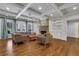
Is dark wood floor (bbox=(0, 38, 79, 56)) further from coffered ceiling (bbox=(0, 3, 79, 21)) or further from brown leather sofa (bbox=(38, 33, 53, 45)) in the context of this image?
coffered ceiling (bbox=(0, 3, 79, 21))

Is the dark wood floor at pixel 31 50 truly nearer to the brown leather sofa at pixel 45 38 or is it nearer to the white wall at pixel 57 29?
the brown leather sofa at pixel 45 38

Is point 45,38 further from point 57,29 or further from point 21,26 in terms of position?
point 21,26

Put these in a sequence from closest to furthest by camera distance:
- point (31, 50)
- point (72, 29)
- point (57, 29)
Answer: point (31, 50) < point (72, 29) < point (57, 29)

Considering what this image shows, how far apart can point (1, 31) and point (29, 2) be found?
1.26m

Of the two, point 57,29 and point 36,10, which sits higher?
point 36,10

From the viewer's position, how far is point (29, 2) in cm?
253

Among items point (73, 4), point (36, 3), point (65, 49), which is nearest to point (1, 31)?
point (36, 3)

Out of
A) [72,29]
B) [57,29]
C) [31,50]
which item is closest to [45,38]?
[57,29]

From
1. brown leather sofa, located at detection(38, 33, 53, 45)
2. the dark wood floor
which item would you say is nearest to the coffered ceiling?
brown leather sofa, located at detection(38, 33, 53, 45)

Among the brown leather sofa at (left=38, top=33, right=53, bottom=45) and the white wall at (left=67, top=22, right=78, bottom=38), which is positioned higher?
the white wall at (left=67, top=22, right=78, bottom=38)

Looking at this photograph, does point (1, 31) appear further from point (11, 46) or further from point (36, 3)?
point (36, 3)

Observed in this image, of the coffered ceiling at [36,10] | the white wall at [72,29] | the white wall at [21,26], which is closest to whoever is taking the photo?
the coffered ceiling at [36,10]

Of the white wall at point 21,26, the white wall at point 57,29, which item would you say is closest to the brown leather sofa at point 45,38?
the white wall at point 57,29

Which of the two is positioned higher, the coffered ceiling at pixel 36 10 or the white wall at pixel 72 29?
the coffered ceiling at pixel 36 10
